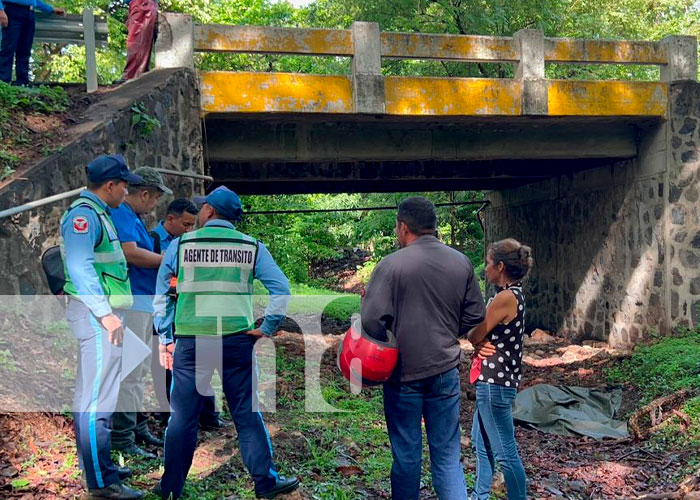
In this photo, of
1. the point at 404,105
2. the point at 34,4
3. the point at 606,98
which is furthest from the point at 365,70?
the point at 34,4

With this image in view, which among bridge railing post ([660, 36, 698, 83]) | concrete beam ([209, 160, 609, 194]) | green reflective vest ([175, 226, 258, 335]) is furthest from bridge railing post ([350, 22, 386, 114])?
green reflective vest ([175, 226, 258, 335])

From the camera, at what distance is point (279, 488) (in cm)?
409

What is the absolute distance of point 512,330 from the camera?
13.9 feet

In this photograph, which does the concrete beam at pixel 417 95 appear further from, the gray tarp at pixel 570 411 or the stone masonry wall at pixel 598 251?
the gray tarp at pixel 570 411

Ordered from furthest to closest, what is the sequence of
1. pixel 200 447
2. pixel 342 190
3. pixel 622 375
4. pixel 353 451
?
pixel 342 190
pixel 622 375
pixel 353 451
pixel 200 447

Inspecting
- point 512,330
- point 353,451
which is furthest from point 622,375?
point 512,330

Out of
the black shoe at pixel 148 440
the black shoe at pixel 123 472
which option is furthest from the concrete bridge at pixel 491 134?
the black shoe at pixel 123 472

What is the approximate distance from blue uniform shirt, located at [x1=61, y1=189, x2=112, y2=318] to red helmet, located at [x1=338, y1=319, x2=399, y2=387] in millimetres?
1345

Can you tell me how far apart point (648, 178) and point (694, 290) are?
189 cm

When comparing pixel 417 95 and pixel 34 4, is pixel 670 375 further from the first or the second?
pixel 34 4

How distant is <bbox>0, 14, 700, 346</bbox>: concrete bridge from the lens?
860cm

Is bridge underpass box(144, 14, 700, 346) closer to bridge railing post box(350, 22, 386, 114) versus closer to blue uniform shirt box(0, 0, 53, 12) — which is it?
bridge railing post box(350, 22, 386, 114)

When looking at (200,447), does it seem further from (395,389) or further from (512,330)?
(512,330)

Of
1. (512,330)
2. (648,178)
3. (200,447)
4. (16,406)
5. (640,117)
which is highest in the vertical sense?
(640,117)
